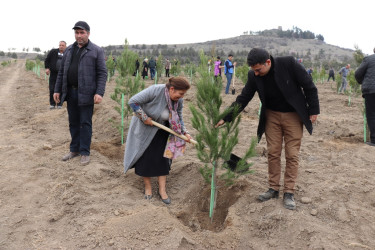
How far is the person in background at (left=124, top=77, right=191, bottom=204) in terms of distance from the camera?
9.98 feet

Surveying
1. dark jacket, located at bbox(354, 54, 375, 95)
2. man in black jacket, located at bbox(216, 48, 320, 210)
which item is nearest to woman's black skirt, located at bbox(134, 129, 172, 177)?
man in black jacket, located at bbox(216, 48, 320, 210)

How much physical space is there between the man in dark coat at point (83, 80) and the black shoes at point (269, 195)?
7.84ft

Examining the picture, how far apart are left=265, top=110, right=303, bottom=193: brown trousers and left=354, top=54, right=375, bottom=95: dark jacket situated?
2.78 meters

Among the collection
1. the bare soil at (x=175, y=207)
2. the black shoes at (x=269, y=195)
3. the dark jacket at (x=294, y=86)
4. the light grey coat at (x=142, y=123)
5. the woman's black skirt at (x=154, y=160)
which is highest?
the dark jacket at (x=294, y=86)

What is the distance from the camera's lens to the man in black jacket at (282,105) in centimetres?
271

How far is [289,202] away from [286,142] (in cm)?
61

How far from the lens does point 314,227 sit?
2518 millimetres

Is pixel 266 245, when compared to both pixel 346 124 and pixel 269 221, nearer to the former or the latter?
pixel 269 221

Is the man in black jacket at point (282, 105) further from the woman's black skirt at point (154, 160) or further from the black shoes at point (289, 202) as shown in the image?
the woman's black skirt at point (154, 160)

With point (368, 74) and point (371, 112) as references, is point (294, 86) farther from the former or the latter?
point (371, 112)

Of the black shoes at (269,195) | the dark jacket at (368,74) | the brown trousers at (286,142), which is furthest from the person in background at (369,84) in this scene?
the black shoes at (269,195)

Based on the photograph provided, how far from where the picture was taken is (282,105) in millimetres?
2842

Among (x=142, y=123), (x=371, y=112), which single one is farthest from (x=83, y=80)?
(x=371, y=112)

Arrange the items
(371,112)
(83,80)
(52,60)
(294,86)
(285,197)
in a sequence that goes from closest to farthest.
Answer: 1. (294,86)
2. (285,197)
3. (83,80)
4. (371,112)
5. (52,60)
